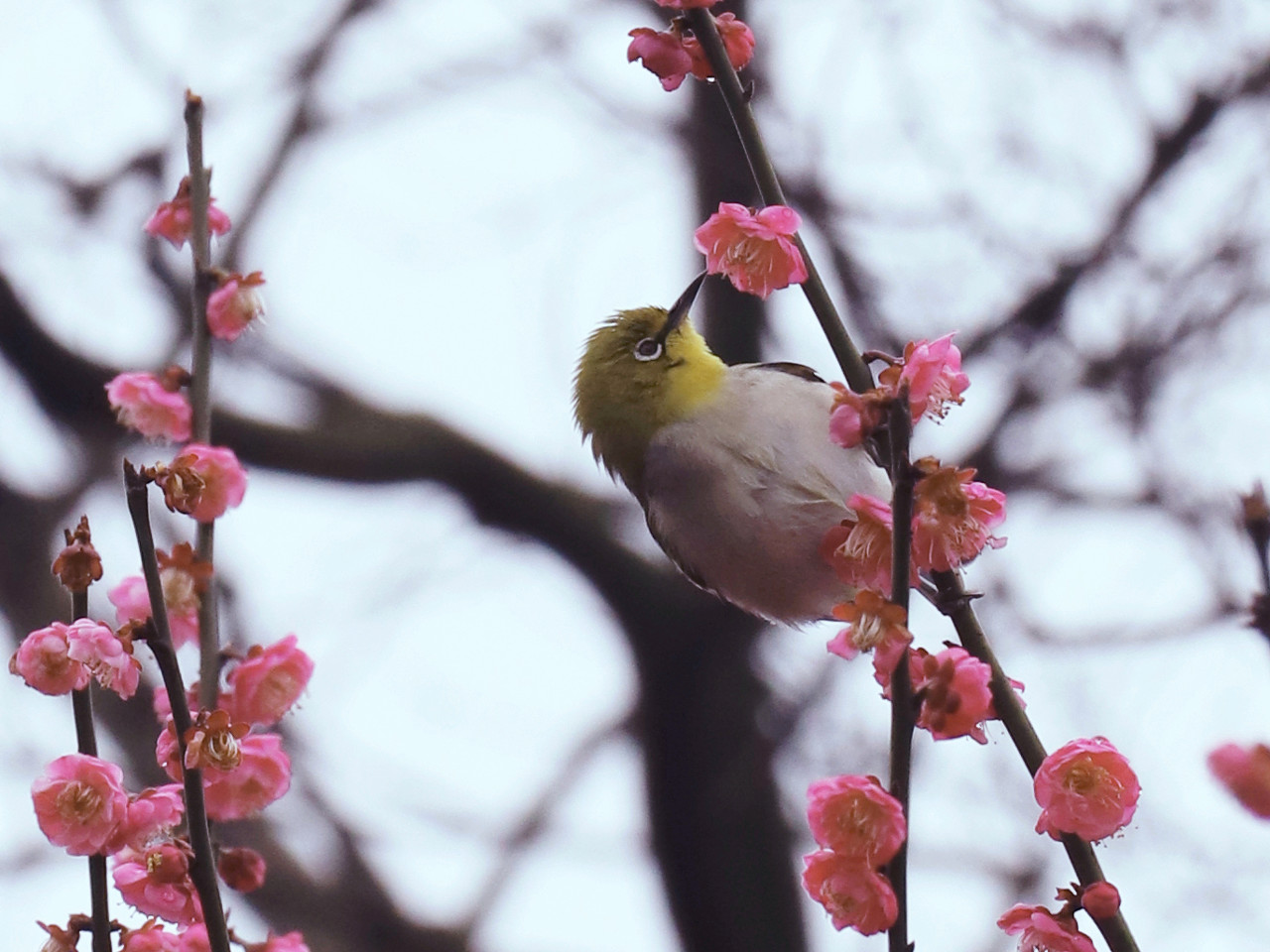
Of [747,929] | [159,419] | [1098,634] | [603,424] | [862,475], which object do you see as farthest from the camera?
[747,929]

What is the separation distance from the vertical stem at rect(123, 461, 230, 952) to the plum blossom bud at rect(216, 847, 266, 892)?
32 cm

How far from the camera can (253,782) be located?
1.60 meters

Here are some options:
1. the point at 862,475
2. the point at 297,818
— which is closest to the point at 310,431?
the point at 297,818

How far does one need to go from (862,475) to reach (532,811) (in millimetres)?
3714

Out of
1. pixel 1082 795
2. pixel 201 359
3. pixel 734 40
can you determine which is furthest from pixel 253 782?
pixel 734 40

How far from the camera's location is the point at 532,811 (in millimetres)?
6008

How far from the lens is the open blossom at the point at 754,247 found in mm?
1513

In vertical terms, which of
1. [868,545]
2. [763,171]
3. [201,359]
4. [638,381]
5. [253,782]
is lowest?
[253,782]

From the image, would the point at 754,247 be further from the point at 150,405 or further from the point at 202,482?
the point at 150,405

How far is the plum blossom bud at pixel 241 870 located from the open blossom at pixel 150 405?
0.61m

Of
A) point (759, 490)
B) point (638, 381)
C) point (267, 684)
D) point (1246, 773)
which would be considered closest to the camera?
point (1246, 773)

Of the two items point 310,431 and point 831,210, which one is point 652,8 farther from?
point 310,431

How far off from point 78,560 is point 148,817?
30 centimetres

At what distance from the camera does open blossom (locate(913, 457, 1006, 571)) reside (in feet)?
4.65
